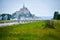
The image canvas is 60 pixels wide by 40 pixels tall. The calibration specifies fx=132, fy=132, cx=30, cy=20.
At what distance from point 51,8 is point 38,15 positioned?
0.35m

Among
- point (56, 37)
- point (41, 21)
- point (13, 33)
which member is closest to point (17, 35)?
point (13, 33)

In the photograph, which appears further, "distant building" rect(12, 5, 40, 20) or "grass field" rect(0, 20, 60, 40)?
"distant building" rect(12, 5, 40, 20)

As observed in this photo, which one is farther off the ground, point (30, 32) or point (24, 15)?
point (24, 15)

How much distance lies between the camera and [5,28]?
2.88 meters

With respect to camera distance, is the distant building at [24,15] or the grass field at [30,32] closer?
the grass field at [30,32]

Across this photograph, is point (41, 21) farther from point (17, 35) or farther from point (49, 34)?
point (17, 35)

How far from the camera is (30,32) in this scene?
2854 millimetres

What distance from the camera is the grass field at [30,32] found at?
110 inches

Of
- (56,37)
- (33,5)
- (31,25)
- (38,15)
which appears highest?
(33,5)

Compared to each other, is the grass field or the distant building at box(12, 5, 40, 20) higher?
the distant building at box(12, 5, 40, 20)

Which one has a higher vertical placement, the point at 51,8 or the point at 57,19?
the point at 51,8

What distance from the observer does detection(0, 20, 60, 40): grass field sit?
9.16 ft

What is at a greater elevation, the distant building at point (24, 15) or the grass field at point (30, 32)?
the distant building at point (24, 15)

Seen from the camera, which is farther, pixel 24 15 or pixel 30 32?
pixel 24 15
